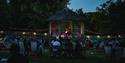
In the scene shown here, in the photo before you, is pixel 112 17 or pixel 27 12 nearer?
pixel 112 17

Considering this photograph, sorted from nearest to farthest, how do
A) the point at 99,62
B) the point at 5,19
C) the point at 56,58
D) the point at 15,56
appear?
the point at 15,56, the point at 99,62, the point at 56,58, the point at 5,19

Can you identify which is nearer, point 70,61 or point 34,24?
point 70,61

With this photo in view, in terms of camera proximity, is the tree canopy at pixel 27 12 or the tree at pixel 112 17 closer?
the tree at pixel 112 17

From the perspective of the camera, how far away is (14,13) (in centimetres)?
5684

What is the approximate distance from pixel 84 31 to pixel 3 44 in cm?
1024

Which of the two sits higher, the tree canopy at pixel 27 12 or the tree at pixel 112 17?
the tree canopy at pixel 27 12

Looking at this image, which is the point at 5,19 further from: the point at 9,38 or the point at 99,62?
the point at 99,62

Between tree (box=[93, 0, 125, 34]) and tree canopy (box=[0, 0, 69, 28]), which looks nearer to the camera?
tree (box=[93, 0, 125, 34])

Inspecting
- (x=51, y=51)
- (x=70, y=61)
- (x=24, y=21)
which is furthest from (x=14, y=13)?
(x=70, y=61)

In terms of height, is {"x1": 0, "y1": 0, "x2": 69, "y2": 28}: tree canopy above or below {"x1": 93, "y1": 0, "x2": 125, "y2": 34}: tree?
above

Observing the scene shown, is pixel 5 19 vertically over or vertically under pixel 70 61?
over

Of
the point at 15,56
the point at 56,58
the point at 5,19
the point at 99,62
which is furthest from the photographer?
the point at 5,19

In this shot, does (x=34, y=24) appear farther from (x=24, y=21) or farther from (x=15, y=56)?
(x=15, y=56)

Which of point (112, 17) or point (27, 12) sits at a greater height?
point (27, 12)
